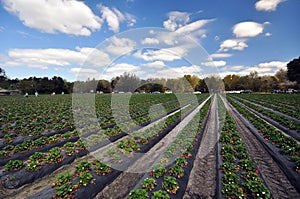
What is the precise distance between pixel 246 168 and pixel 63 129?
11.3 m

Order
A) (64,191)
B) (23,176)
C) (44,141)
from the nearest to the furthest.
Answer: (64,191) < (23,176) < (44,141)

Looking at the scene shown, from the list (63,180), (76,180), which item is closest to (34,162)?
(63,180)

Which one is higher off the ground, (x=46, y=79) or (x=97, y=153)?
(x=46, y=79)

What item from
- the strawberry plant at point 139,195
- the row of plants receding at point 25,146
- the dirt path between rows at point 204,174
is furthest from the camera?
the row of plants receding at point 25,146

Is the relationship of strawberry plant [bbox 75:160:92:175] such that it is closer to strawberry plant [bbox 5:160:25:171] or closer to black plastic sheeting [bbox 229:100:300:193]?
strawberry plant [bbox 5:160:25:171]

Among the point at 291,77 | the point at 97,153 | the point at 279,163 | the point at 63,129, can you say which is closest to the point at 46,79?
the point at 63,129

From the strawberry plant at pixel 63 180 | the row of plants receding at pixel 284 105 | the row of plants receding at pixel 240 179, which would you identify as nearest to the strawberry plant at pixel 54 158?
the strawberry plant at pixel 63 180

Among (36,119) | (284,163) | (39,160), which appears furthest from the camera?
(36,119)

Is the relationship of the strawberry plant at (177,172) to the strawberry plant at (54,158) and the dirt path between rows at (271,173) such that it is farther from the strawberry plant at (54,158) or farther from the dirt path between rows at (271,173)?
the strawberry plant at (54,158)

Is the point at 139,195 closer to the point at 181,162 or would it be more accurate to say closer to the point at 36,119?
A: the point at 181,162

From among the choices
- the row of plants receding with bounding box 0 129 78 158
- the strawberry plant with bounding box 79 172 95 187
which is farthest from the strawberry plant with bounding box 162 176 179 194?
the row of plants receding with bounding box 0 129 78 158

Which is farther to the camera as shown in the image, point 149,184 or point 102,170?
point 102,170

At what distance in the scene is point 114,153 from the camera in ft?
24.0

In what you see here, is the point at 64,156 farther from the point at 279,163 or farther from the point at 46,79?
the point at 46,79
